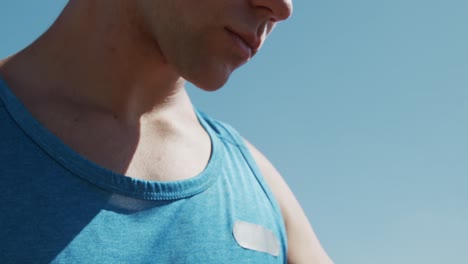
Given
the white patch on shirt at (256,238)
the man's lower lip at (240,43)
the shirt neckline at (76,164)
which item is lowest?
the white patch on shirt at (256,238)

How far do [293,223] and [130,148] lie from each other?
804mm

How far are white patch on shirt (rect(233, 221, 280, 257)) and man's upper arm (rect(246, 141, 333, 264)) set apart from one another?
6.1 inches

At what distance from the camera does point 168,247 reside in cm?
202

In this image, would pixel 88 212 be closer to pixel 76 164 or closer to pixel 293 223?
pixel 76 164

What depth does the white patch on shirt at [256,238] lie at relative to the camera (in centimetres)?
223

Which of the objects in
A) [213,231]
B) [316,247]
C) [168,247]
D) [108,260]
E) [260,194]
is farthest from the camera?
[316,247]

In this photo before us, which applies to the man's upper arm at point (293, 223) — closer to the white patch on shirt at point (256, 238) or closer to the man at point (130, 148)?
the man at point (130, 148)

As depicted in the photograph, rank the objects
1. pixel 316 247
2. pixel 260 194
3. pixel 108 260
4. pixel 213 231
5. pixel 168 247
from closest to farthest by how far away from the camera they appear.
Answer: pixel 108 260, pixel 168 247, pixel 213 231, pixel 260 194, pixel 316 247

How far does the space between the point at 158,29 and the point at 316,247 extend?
119 centimetres

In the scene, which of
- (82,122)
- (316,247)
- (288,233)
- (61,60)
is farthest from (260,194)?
(61,60)

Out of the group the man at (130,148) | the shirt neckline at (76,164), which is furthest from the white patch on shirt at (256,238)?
the shirt neckline at (76,164)

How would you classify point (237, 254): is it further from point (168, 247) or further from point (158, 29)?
point (158, 29)

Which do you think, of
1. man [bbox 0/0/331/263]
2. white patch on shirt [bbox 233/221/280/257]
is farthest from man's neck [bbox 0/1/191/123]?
white patch on shirt [bbox 233/221/280/257]

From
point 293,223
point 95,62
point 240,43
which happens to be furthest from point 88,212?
point 293,223
